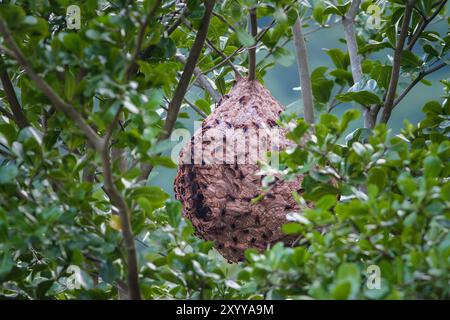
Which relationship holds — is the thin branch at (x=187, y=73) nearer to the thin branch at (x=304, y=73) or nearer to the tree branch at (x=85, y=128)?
the thin branch at (x=304, y=73)

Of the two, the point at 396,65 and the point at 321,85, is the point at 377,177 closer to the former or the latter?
the point at 396,65

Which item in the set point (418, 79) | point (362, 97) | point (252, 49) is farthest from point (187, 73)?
point (418, 79)

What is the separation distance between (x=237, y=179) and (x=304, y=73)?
54 centimetres

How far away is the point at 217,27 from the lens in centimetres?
288

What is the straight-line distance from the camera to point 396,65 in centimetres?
263

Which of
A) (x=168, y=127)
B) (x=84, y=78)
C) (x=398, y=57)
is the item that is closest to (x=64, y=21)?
(x=168, y=127)

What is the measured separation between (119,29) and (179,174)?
66 cm

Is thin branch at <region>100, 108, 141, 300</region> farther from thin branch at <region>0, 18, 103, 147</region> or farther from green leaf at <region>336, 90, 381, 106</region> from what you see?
green leaf at <region>336, 90, 381, 106</region>

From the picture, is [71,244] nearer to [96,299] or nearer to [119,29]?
[96,299]

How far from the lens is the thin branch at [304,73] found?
103 inches

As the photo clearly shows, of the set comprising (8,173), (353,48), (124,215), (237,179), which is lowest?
(124,215)

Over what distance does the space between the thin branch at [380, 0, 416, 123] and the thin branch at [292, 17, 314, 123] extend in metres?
0.27

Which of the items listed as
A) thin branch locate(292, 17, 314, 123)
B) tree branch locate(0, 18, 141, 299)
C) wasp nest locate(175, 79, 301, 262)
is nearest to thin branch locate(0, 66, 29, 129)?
wasp nest locate(175, 79, 301, 262)

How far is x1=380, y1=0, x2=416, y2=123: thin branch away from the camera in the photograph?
2.53 metres
